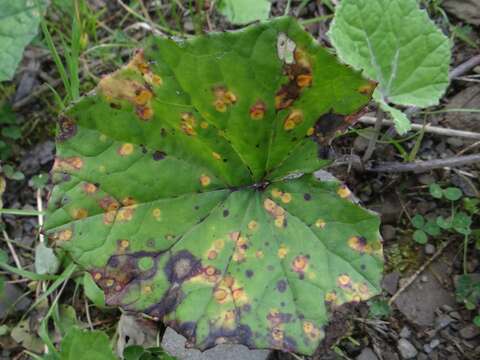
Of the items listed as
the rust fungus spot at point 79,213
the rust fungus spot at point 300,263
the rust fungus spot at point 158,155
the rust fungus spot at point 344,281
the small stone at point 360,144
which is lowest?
the small stone at point 360,144

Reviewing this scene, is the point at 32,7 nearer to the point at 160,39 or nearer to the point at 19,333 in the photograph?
the point at 160,39

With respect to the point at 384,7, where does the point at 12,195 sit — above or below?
below

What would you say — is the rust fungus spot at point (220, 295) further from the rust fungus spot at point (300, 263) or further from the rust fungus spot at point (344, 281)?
the rust fungus spot at point (344, 281)

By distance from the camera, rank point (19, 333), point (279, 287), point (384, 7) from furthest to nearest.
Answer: point (19, 333) → point (384, 7) → point (279, 287)

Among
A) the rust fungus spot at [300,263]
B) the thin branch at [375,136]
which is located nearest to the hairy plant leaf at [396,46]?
the thin branch at [375,136]

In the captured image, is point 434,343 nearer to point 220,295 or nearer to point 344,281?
point 344,281

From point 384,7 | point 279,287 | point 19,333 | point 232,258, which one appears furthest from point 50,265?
point 384,7

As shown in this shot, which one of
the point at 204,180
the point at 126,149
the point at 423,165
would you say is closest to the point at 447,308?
the point at 423,165
